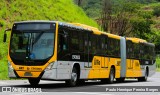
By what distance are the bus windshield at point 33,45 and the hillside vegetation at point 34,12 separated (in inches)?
458

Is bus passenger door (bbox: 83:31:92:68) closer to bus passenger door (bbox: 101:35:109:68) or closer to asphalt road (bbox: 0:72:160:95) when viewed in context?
asphalt road (bbox: 0:72:160:95)

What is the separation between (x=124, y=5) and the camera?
81.7 meters

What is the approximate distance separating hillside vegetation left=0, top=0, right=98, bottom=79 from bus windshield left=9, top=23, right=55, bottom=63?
11.6 meters

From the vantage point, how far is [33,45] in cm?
1906

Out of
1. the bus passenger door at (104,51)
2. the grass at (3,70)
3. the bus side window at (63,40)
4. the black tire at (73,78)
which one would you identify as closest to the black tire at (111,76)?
the bus passenger door at (104,51)

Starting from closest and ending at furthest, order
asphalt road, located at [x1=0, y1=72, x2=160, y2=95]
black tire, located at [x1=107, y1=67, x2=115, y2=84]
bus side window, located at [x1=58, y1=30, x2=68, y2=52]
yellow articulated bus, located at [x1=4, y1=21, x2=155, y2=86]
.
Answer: asphalt road, located at [x1=0, y1=72, x2=160, y2=95] → yellow articulated bus, located at [x1=4, y1=21, x2=155, y2=86] → bus side window, located at [x1=58, y1=30, x2=68, y2=52] → black tire, located at [x1=107, y1=67, x2=115, y2=84]

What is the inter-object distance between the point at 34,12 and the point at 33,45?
21.5 metres

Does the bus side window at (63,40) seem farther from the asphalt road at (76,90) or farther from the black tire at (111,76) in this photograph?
the black tire at (111,76)

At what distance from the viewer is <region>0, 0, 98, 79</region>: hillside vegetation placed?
120ft

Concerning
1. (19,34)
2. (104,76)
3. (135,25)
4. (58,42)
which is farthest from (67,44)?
(135,25)

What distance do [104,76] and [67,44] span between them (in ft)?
18.8

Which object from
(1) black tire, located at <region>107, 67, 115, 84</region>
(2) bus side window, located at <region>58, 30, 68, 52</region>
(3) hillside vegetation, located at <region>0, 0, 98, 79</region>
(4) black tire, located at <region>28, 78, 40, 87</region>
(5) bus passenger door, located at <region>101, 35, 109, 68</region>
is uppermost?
(3) hillside vegetation, located at <region>0, 0, 98, 79</region>

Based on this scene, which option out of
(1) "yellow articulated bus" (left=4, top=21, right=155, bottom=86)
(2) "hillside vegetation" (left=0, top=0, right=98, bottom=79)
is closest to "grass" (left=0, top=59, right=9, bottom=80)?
(2) "hillside vegetation" (left=0, top=0, right=98, bottom=79)

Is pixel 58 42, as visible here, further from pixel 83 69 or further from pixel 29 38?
pixel 83 69
